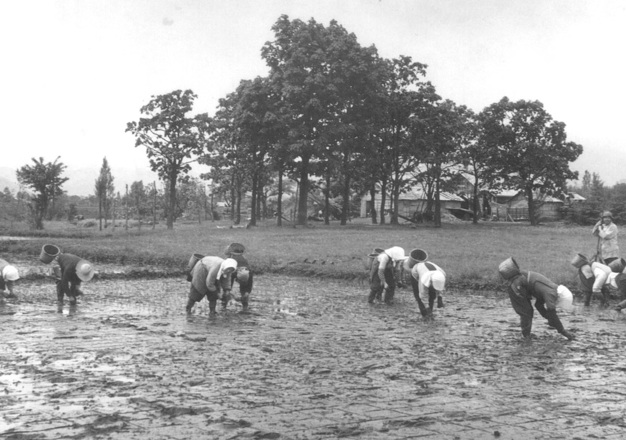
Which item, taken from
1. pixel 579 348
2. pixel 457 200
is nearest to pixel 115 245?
pixel 579 348

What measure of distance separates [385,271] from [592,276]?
181 inches

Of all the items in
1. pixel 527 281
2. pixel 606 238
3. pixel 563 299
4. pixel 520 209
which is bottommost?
pixel 563 299

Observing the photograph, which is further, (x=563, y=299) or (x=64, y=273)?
(x=64, y=273)

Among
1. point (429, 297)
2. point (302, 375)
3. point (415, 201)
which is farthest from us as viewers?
point (415, 201)

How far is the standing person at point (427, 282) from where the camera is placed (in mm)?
13242

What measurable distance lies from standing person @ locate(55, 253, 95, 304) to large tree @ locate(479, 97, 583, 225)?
4487 centimetres

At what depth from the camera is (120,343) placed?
35.0 feet

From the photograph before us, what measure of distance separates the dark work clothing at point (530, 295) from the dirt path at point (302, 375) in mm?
318

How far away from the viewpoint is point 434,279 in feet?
43.3

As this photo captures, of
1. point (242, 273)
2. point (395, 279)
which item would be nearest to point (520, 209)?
point (395, 279)

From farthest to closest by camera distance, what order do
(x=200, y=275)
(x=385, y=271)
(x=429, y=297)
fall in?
(x=385, y=271) → (x=429, y=297) → (x=200, y=275)

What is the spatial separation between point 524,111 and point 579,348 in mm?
48054

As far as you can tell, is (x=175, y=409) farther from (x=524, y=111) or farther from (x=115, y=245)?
(x=524, y=111)

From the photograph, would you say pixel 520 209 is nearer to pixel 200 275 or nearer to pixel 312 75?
pixel 312 75
